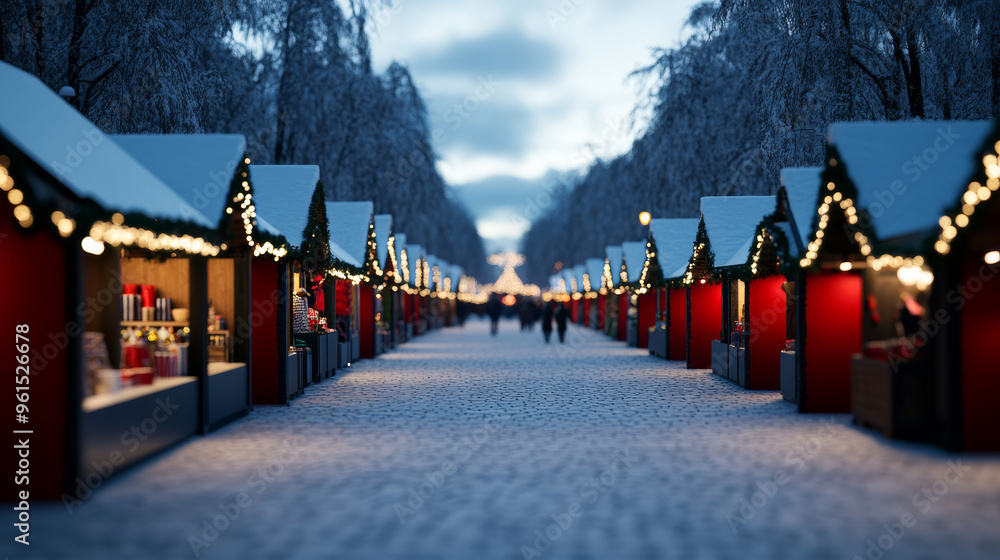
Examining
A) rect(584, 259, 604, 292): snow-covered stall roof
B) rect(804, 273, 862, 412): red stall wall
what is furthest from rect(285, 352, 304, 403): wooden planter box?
rect(584, 259, 604, 292): snow-covered stall roof

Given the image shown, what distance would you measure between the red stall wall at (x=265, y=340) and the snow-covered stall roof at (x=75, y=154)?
395cm

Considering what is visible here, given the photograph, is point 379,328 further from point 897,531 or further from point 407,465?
point 897,531

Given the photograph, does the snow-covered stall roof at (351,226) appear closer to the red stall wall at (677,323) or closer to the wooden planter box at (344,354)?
the wooden planter box at (344,354)

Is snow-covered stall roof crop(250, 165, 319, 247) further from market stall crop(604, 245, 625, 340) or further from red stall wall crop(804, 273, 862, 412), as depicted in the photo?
market stall crop(604, 245, 625, 340)

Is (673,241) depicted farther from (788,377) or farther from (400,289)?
(788,377)

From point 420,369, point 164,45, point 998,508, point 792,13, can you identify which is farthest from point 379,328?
point 998,508

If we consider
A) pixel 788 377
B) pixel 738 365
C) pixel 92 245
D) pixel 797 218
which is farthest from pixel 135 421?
pixel 738 365

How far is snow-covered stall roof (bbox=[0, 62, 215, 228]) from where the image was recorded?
704 centimetres

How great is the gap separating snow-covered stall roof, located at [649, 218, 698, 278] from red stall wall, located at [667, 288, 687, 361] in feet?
2.17

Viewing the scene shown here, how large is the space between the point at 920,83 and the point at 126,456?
1457cm

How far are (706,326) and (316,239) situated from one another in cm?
958

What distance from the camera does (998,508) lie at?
21.2 ft

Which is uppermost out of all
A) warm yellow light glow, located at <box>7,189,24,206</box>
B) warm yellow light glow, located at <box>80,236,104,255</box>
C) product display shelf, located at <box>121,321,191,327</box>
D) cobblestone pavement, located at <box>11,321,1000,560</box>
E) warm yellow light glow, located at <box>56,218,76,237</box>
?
warm yellow light glow, located at <box>7,189,24,206</box>

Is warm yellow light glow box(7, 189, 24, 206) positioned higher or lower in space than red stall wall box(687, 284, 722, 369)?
higher
